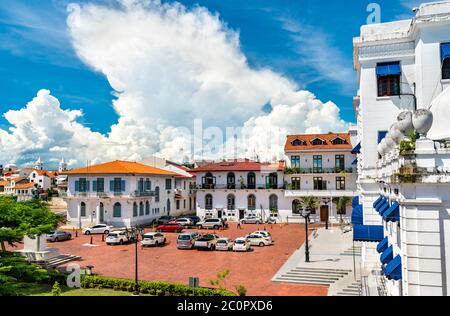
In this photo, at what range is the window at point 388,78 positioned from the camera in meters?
20.9

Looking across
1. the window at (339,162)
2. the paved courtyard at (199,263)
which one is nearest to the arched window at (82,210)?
the paved courtyard at (199,263)

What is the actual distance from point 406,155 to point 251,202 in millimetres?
39186

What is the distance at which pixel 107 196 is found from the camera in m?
44.0

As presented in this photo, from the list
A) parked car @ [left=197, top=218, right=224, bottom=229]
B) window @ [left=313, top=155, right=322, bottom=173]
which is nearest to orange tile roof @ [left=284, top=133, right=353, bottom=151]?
window @ [left=313, top=155, right=322, bottom=173]

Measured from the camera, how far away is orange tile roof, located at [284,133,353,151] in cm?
4641

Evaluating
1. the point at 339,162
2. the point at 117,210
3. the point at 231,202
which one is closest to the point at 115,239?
the point at 117,210

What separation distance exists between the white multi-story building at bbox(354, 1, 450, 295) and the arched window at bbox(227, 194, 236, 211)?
28.0 metres

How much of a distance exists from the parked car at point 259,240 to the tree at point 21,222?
15.9 metres

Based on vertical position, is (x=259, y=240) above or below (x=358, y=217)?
below

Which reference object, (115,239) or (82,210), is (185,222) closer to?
(115,239)

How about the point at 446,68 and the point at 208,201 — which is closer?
the point at 446,68

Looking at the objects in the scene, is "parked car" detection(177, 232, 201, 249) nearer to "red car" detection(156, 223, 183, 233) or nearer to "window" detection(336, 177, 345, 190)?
"red car" detection(156, 223, 183, 233)
